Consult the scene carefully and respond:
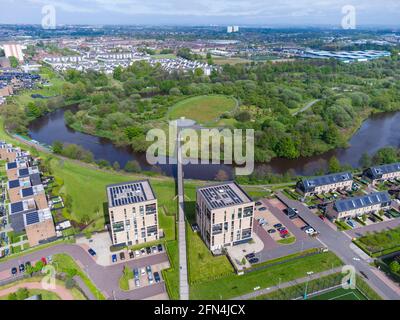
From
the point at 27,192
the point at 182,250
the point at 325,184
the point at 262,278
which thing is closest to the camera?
the point at 262,278

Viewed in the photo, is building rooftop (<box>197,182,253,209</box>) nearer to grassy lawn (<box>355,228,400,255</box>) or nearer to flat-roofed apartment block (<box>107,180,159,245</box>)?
flat-roofed apartment block (<box>107,180,159,245</box>)

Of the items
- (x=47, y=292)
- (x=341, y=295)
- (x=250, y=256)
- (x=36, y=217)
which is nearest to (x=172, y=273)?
(x=250, y=256)

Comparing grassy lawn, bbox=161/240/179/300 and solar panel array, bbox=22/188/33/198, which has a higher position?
A: solar panel array, bbox=22/188/33/198

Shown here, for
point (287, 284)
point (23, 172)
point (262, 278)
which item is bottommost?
point (287, 284)

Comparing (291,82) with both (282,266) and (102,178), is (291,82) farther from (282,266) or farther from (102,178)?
(282,266)

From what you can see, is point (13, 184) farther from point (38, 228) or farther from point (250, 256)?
point (250, 256)

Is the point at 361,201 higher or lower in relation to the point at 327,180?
lower

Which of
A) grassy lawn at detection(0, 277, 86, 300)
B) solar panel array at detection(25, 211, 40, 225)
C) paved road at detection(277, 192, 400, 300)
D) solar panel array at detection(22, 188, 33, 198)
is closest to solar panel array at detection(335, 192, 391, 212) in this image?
paved road at detection(277, 192, 400, 300)
